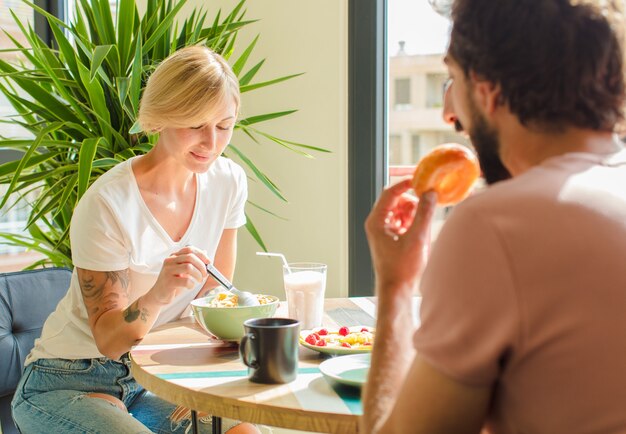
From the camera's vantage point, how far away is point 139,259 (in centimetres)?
184

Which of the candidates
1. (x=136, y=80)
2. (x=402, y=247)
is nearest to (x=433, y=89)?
(x=136, y=80)

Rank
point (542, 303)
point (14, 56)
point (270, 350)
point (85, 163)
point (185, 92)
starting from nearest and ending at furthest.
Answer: point (542, 303)
point (270, 350)
point (185, 92)
point (85, 163)
point (14, 56)

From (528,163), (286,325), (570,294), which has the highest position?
(528,163)

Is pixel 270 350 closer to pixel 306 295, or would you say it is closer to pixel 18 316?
pixel 306 295

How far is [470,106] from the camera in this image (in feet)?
2.86

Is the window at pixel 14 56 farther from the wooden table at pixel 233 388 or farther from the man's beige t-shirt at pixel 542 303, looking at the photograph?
the man's beige t-shirt at pixel 542 303

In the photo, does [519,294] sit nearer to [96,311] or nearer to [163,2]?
[96,311]

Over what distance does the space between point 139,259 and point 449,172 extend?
3.15 ft

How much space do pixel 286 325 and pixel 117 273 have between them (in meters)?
0.64

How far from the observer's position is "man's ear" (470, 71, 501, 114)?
2.75 ft

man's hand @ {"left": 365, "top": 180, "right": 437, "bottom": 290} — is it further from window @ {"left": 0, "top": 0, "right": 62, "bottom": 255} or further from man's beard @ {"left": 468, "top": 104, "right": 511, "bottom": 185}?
window @ {"left": 0, "top": 0, "right": 62, "bottom": 255}

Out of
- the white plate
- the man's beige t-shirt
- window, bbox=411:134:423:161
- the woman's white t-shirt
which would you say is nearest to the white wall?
window, bbox=411:134:423:161

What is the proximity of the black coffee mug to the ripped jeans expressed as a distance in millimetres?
421

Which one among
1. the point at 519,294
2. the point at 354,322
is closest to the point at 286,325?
the point at 354,322
